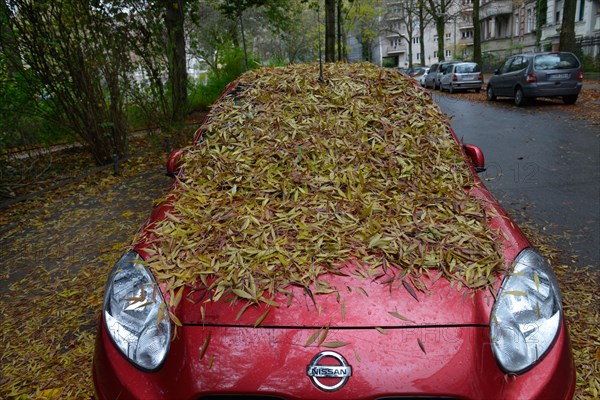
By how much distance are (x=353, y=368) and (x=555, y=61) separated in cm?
1641

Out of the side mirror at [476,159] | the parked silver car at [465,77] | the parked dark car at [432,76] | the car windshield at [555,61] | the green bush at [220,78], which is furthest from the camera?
the parked dark car at [432,76]

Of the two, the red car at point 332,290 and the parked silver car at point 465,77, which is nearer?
the red car at point 332,290

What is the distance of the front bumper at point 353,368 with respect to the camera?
158 cm

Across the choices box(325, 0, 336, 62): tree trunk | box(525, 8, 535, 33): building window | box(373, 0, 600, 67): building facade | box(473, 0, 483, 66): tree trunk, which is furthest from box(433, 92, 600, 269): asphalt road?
box(525, 8, 535, 33): building window

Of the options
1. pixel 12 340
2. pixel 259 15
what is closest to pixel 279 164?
pixel 12 340

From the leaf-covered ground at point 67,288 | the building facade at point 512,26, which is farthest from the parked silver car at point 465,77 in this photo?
the leaf-covered ground at point 67,288

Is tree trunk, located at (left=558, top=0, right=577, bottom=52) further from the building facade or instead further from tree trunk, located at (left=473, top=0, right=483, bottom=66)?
the building facade

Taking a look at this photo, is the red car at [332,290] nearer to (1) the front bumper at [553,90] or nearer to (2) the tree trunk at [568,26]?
(1) the front bumper at [553,90]

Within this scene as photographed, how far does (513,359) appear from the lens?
170cm

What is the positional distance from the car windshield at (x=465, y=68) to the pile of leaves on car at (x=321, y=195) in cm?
2186

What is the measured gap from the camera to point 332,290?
186 centimetres

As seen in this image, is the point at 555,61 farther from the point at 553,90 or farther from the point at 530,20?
the point at 530,20

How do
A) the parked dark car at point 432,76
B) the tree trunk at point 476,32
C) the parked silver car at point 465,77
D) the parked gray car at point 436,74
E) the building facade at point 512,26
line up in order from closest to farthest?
the parked silver car at point 465,77 < the tree trunk at point 476,32 < the parked gray car at point 436,74 < the parked dark car at point 432,76 < the building facade at point 512,26

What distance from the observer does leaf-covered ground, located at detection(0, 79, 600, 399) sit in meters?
2.76
